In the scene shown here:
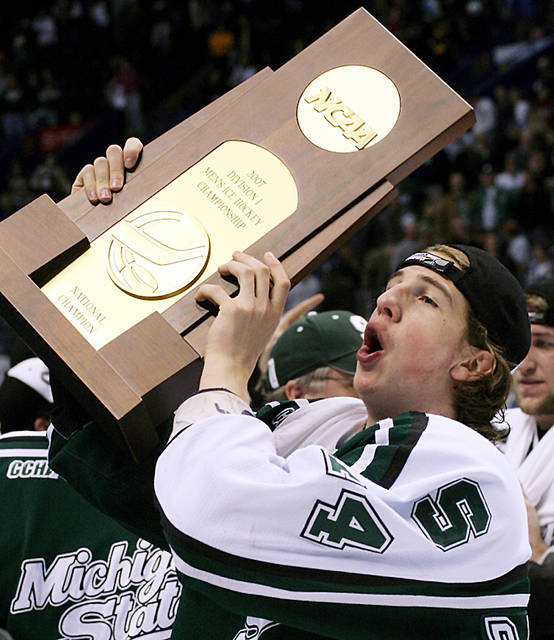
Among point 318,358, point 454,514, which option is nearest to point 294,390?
point 318,358

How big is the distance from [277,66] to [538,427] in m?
10.7

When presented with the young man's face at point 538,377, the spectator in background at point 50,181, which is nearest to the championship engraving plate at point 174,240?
the young man's face at point 538,377

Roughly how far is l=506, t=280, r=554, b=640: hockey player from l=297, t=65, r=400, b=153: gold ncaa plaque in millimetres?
1211

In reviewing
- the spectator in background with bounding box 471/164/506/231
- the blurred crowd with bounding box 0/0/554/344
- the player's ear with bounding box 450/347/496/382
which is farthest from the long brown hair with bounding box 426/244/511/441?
the spectator in background with bounding box 471/164/506/231

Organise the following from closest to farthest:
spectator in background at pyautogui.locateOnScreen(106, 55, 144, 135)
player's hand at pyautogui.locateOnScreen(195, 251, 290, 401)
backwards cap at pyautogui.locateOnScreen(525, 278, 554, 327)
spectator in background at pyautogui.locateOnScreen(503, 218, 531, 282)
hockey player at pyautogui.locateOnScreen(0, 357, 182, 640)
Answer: player's hand at pyautogui.locateOnScreen(195, 251, 290, 401) → hockey player at pyautogui.locateOnScreen(0, 357, 182, 640) → backwards cap at pyautogui.locateOnScreen(525, 278, 554, 327) → spectator in background at pyautogui.locateOnScreen(503, 218, 531, 282) → spectator in background at pyautogui.locateOnScreen(106, 55, 144, 135)

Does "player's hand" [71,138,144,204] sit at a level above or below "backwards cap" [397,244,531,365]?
above

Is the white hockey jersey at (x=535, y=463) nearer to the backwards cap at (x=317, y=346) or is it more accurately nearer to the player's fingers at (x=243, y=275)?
the backwards cap at (x=317, y=346)

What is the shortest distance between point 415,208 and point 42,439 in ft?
28.2

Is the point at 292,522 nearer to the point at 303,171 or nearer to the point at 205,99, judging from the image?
the point at 303,171

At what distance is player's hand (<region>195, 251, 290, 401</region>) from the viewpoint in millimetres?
1603

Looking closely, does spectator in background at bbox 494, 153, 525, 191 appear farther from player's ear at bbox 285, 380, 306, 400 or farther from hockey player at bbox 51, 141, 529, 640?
hockey player at bbox 51, 141, 529, 640

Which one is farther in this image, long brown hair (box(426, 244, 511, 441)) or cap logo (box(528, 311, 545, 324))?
cap logo (box(528, 311, 545, 324))

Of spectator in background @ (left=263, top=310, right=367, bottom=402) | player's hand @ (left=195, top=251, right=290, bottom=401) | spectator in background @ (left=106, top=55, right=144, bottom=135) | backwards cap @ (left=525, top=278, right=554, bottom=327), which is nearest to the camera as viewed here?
player's hand @ (left=195, top=251, right=290, bottom=401)

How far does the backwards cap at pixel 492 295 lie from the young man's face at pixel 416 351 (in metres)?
0.02
